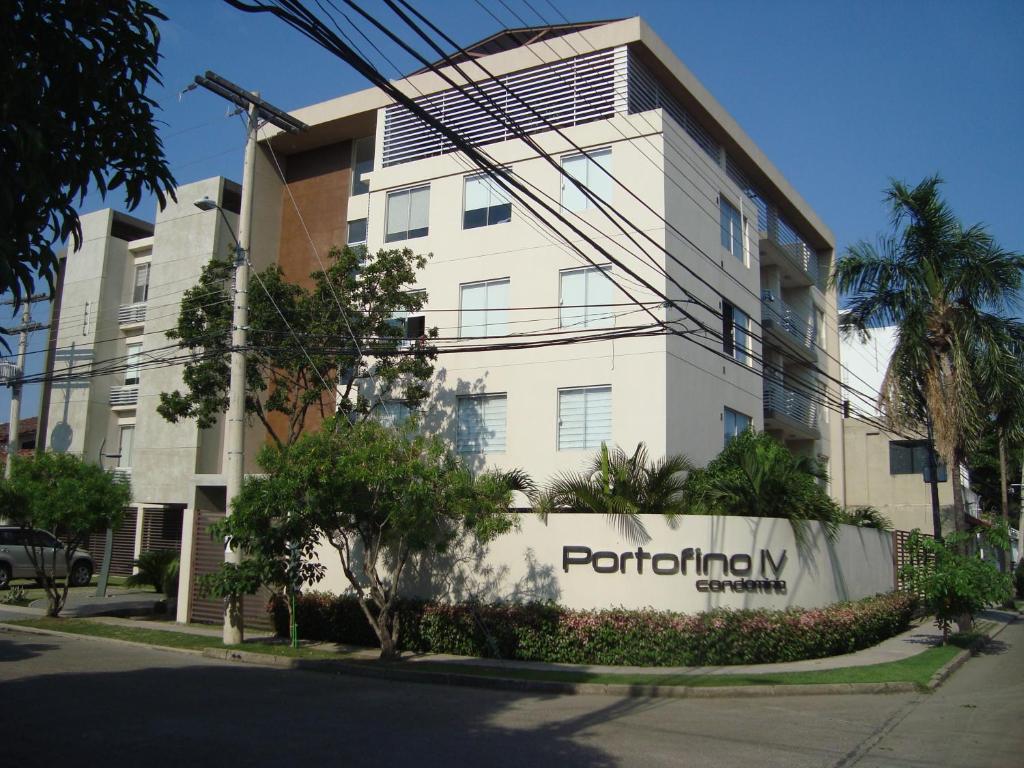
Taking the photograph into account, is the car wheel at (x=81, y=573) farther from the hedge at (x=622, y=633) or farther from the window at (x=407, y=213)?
the hedge at (x=622, y=633)

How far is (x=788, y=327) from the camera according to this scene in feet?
104

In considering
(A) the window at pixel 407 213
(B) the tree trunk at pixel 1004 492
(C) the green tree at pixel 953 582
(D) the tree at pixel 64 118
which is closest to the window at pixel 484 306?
(A) the window at pixel 407 213

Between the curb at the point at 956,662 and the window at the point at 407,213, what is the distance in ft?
53.1

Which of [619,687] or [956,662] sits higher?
[956,662]

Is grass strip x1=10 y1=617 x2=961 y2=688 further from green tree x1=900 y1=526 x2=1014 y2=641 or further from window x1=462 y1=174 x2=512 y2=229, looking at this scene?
window x1=462 y1=174 x2=512 y2=229

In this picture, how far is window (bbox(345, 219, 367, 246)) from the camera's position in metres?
28.3

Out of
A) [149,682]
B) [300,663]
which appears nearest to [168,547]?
[300,663]

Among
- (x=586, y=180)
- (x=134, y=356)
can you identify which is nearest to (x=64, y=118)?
(x=586, y=180)

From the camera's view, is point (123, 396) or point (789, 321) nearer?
point (789, 321)

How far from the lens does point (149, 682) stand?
12484mm

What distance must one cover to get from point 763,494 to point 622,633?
4.05 m

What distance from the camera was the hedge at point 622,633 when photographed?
1494cm

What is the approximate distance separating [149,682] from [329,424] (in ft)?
15.7

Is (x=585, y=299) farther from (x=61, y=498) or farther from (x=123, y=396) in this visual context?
(x=123, y=396)
